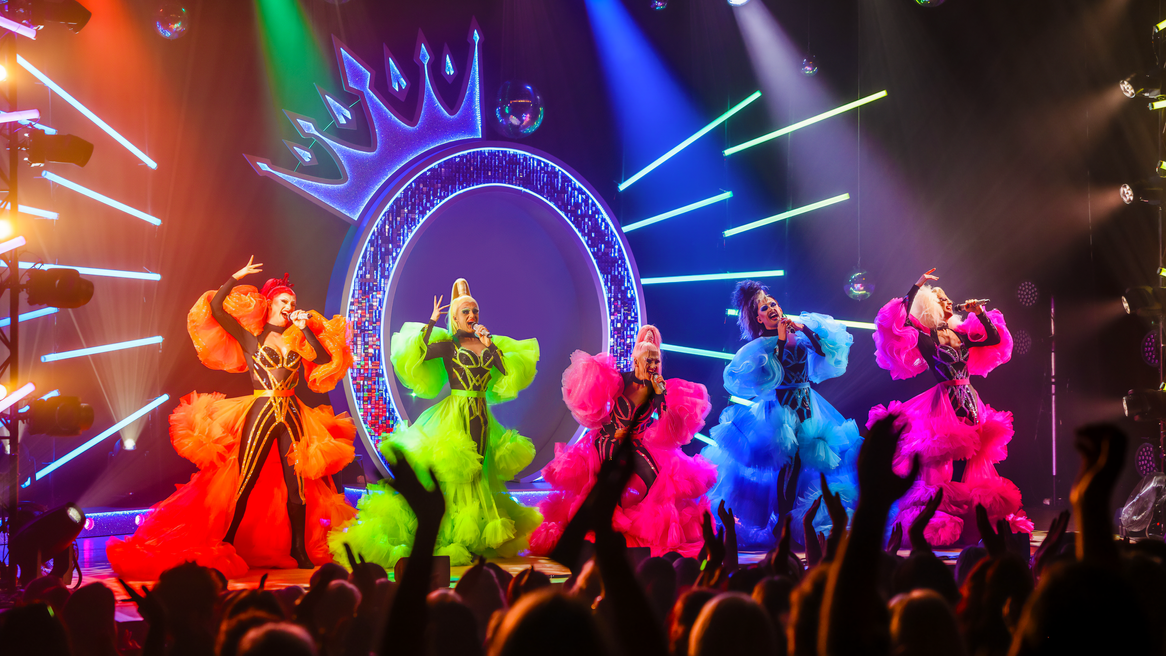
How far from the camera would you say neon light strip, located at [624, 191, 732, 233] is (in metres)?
8.10

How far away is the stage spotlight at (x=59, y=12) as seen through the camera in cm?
452

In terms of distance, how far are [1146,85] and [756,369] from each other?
3.98 metres

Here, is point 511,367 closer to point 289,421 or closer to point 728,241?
point 289,421

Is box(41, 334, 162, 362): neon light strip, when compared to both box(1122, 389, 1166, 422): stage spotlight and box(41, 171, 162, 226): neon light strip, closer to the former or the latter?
box(41, 171, 162, 226): neon light strip

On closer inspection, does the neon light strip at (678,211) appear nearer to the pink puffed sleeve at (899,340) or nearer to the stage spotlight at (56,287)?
the pink puffed sleeve at (899,340)

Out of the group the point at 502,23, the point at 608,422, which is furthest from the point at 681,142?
the point at 608,422

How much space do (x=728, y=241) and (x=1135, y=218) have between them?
12.2 feet

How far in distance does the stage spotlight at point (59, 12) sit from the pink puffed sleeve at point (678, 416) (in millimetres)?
4020

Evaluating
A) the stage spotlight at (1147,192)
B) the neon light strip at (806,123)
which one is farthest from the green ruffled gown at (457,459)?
the stage spotlight at (1147,192)

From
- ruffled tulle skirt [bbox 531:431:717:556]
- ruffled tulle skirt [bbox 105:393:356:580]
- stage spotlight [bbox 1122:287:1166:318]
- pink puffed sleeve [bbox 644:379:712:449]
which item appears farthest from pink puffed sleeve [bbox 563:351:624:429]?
stage spotlight [bbox 1122:287:1166:318]

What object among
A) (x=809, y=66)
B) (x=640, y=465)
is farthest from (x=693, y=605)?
(x=809, y=66)

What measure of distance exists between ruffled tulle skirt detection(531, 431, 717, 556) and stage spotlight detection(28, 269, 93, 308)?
286 centimetres

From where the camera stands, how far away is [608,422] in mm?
5605

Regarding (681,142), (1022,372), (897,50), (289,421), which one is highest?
(897,50)
